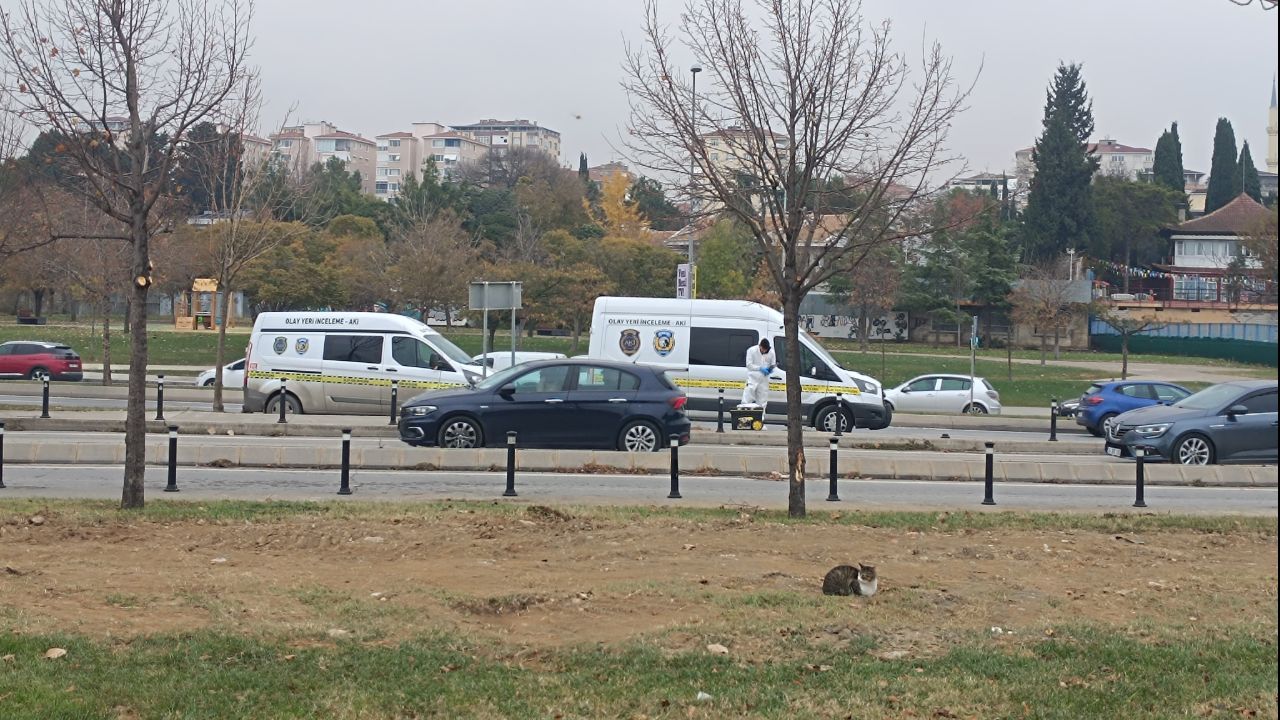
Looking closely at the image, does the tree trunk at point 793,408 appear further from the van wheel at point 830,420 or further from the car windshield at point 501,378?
the van wheel at point 830,420

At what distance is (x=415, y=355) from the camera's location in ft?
80.3

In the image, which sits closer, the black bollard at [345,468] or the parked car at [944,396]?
the black bollard at [345,468]

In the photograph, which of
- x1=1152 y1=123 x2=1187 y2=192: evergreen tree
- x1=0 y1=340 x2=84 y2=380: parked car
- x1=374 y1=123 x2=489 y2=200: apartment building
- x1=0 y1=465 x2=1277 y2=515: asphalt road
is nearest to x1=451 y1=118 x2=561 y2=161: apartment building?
x1=374 y1=123 x2=489 y2=200: apartment building

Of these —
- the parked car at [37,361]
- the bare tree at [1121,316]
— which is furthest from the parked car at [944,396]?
the parked car at [37,361]

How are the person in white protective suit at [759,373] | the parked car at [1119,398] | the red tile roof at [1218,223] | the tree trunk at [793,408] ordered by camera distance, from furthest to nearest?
the red tile roof at [1218,223], the parked car at [1119,398], the person in white protective suit at [759,373], the tree trunk at [793,408]

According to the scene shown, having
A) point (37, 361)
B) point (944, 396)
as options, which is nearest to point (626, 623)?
point (944, 396)

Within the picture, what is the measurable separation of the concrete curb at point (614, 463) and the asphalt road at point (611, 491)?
0.20 m

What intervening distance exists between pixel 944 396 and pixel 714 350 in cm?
1281

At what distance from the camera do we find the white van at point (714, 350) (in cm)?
2298

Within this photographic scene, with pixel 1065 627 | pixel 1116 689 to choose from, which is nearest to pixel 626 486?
pixel 1065 627

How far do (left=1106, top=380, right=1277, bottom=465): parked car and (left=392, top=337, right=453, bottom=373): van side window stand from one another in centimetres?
1264

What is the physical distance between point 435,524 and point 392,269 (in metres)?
42.9

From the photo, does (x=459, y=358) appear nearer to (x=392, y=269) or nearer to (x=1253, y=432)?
(x=1253, y=432)

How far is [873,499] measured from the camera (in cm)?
1556
